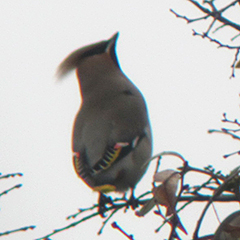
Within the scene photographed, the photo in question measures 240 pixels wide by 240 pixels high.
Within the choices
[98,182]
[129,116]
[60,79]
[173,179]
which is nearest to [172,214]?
[173,179]

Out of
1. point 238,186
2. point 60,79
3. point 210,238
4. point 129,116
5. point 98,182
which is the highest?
point 60,79

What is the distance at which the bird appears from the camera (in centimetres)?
349

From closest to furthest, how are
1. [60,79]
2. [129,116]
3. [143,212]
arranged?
[143,212], [129,116], [60,79]

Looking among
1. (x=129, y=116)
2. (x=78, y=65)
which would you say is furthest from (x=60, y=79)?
(x=129, y=116)

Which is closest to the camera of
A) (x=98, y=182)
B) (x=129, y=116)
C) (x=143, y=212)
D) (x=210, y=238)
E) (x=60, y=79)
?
(x=210, y=238)

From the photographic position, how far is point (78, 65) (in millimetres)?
4508

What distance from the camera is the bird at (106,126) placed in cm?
349

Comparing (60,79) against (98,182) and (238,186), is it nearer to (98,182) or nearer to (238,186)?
(98,182)

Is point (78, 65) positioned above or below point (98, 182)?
above

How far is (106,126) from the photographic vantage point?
3688 mm

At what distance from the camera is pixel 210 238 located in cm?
178

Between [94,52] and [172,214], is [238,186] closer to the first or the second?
[172,214]

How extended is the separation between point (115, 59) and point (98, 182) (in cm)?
145

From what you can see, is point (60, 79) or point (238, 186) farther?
point (60, 79)
